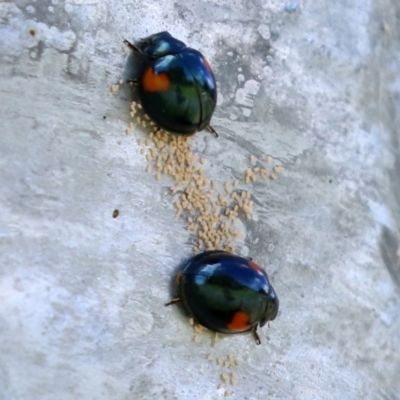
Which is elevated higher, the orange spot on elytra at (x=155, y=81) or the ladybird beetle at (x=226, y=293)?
the orange spot on elytra at (x=155, y=81)

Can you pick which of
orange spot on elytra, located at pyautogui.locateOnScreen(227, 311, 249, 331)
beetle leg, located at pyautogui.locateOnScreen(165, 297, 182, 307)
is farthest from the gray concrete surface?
orange spot on elytra, located at pyautogui.locateOnScreen(227, 311, 249, 331)

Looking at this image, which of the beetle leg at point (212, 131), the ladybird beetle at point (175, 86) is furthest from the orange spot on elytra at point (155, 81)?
the beetle leg at point (212, 131)

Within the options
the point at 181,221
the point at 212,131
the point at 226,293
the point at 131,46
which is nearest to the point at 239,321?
the point at 226,293

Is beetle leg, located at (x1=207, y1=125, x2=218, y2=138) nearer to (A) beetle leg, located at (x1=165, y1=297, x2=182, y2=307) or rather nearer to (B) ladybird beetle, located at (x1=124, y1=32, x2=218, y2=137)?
(B) ladybird beetle, located at (x1=124, y1=32, x2=218, y2=137)

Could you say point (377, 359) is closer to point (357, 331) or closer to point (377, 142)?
point (357, 331)

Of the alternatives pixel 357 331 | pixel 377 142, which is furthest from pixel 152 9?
pixel 357 331

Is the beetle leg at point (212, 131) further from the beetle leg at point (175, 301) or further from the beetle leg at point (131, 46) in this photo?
the beetle leg at point (175, 301)
